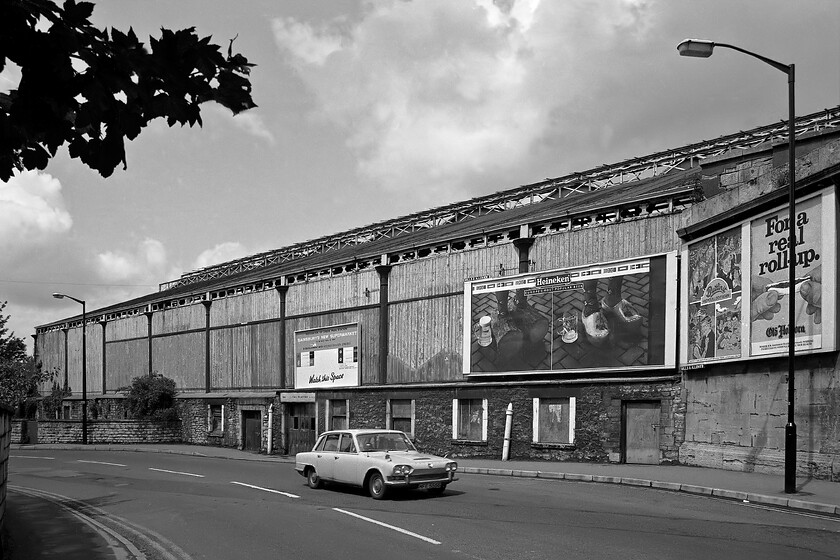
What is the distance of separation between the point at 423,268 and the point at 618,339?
1032 cm

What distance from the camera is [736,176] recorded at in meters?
23.3

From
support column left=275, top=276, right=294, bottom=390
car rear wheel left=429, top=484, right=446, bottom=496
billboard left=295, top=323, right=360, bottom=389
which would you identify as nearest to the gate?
billboard left=295, top=323, right=360, bottom=389

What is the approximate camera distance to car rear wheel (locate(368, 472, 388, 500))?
17328mm

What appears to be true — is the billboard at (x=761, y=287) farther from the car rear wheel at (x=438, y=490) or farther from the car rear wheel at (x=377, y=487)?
the car rear wheel at (x=377, y=487)

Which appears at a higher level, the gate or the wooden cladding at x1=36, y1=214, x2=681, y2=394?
the wooden cladding at x1=36, y1=214, x2=681, y2=394

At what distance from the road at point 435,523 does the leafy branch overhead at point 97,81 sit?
26.0ft

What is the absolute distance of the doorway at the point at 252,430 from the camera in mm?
41938

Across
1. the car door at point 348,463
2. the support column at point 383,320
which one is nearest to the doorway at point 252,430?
the support column at point 383,320

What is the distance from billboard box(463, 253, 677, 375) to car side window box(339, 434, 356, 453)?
1020 centimetres

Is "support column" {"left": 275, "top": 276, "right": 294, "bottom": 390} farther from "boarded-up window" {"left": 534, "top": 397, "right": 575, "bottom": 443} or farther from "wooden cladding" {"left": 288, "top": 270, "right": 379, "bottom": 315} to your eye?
"boarded-up window" {"left": 534, "top": 397, "right": 575, "bottom": 443}

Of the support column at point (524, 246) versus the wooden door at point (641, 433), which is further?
the support column at point (524, 246)

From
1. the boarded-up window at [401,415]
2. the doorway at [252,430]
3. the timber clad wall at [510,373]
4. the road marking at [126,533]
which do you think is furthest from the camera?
the doorway at [252,430]

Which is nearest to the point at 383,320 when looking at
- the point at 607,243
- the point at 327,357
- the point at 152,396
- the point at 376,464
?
the point at 327,357

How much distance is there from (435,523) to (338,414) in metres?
23.7
